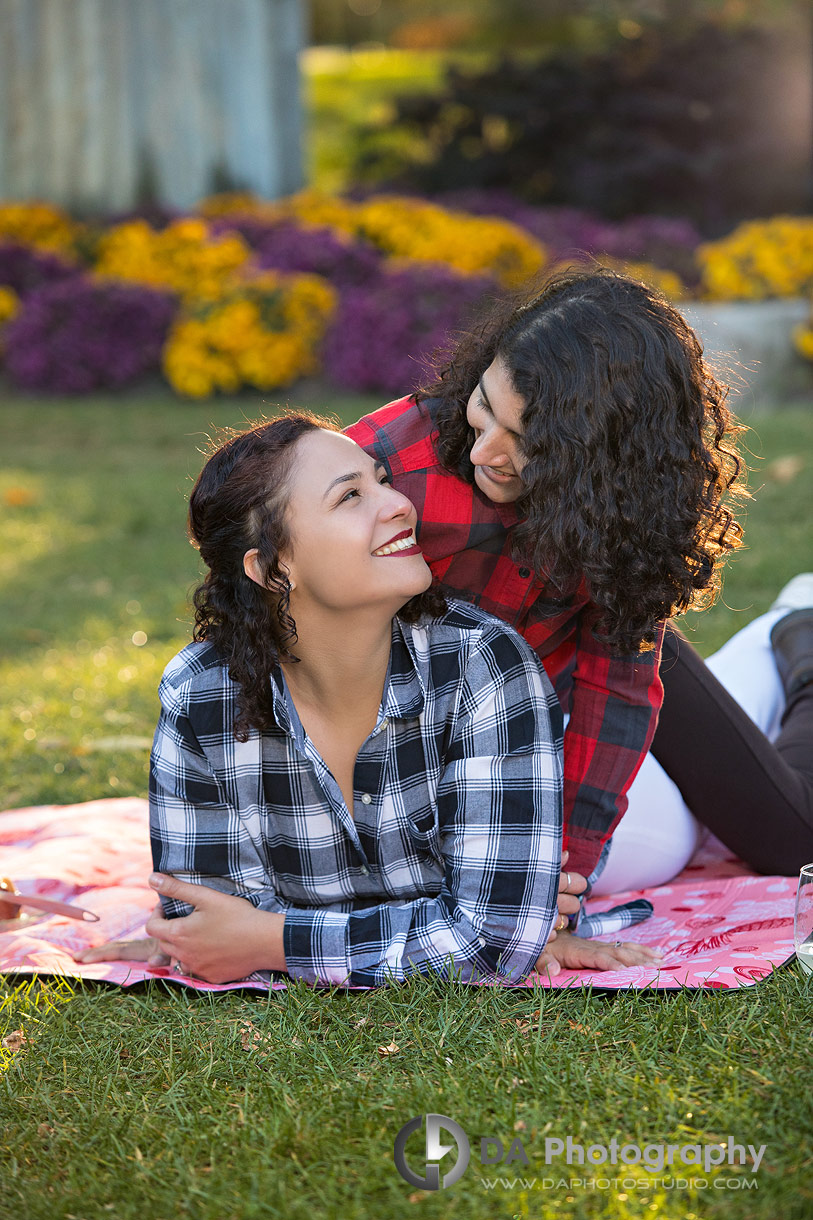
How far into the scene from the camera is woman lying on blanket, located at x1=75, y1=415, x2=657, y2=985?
2.27 metres

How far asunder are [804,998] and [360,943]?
830 millimetres

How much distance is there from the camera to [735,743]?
2.79 meters

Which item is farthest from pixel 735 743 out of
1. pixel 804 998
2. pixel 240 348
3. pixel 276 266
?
pixel 276 266

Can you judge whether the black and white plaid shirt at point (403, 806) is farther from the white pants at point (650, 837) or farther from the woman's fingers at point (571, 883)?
the white pants at point (650, 837)

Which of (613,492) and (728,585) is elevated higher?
(613,492)

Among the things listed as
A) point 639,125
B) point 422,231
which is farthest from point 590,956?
point 639,125

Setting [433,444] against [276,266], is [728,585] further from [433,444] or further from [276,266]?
[276,266]

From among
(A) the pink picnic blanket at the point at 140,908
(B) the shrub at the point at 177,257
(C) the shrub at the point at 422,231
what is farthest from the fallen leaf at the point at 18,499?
(A) the pink picnic blanket at the point at 140,908

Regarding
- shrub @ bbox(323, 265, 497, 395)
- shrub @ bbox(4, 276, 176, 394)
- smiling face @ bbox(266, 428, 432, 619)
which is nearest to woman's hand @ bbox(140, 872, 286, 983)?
smiling face @ bbox(266, 428, 432, 619)

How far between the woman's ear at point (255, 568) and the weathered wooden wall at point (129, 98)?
35.7 ft

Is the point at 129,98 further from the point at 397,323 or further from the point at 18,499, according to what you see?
the point at 18,499

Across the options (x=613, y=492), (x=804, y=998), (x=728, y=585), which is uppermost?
(x=613, y=492)

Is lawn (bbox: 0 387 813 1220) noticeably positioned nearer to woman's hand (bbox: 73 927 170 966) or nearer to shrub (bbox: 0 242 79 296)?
woman's hand (bbox: 73 927 170 966)

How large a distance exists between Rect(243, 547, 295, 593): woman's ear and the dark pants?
3.19 ft
